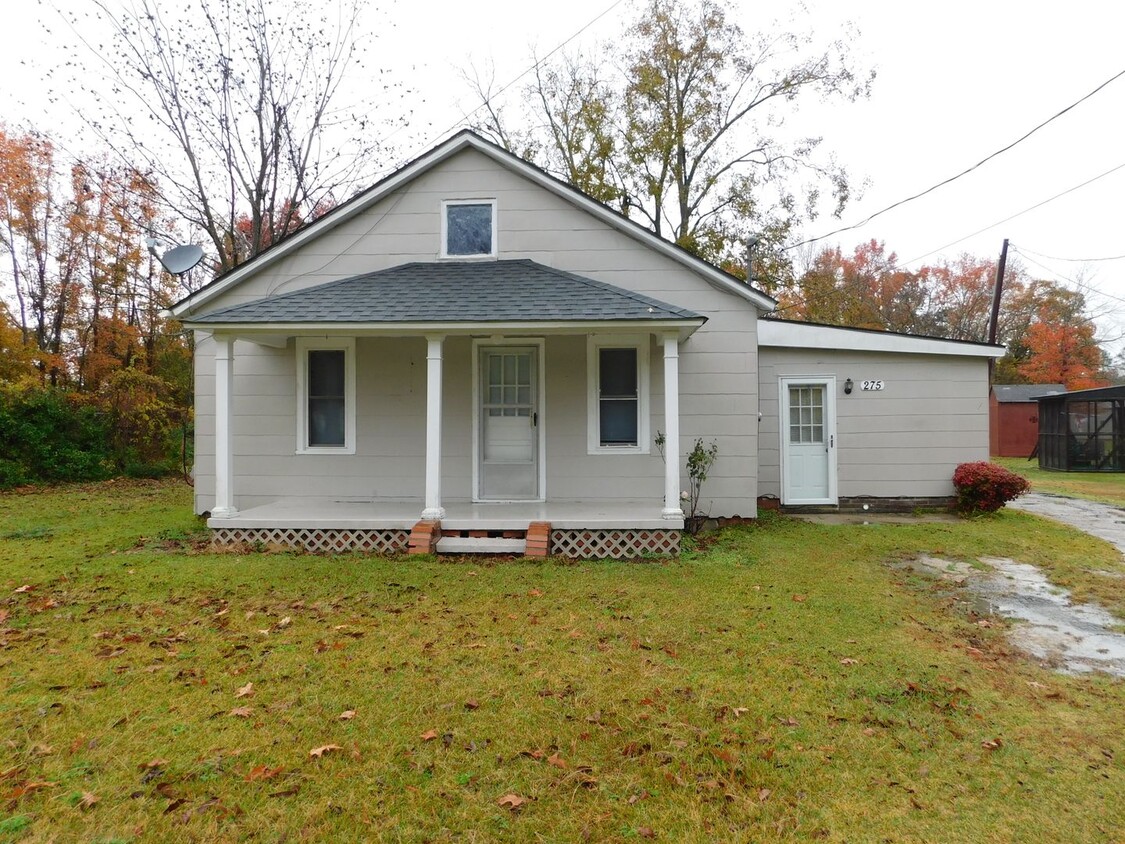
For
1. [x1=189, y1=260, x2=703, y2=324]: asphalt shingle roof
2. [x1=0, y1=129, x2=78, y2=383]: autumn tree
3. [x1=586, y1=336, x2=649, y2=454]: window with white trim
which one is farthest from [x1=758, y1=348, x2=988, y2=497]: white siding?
[x1=0, y1=129, x2=78, y2=383]: autumn tree

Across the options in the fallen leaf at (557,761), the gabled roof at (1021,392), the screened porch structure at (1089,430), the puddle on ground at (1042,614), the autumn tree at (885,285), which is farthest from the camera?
the autumn tree at (885,285)

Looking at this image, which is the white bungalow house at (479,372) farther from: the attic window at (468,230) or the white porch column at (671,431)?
the white porch column at (671,431)

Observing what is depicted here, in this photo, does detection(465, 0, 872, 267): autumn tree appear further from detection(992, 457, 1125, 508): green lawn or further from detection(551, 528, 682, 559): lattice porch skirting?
detection(551, 528, 682, 559): lattice porch skirting

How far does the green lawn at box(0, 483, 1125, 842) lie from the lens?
2.46 m

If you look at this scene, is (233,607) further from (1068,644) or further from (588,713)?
(1068,644)

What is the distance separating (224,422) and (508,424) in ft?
11.1

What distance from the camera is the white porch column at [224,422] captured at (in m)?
7.34

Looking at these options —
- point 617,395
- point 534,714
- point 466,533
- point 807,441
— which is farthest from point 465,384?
point 534,714

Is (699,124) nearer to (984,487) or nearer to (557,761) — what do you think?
(984,487)

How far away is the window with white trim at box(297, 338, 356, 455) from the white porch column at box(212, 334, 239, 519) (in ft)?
3.62

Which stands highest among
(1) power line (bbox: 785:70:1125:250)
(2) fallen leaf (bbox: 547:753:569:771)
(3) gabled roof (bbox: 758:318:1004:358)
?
(1) power line (bbox: 785:70:1125:250)

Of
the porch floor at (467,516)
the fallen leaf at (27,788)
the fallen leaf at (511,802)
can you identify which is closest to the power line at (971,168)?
the porch floor at (467,516)

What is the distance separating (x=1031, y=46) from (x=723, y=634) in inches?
496

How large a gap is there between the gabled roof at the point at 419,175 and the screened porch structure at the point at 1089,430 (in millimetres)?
15755
